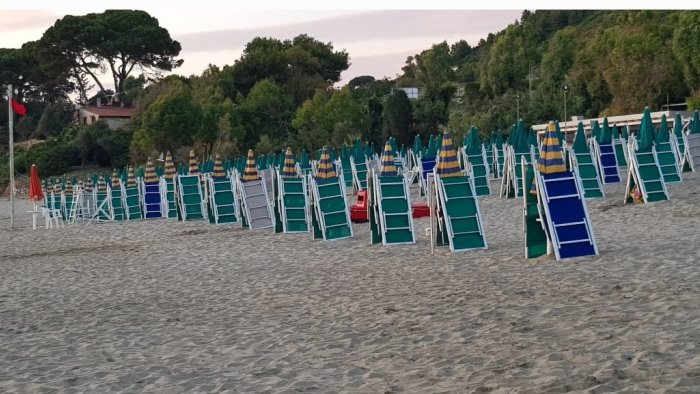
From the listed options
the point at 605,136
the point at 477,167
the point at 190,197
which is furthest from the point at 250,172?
the point at 605,136

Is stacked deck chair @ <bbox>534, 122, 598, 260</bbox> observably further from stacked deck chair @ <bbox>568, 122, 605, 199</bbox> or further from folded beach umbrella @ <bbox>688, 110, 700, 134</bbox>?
folded beach umbrella @ <bbox>688, 110, 700, 134</bbox>

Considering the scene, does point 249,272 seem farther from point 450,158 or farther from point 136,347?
point 136,347

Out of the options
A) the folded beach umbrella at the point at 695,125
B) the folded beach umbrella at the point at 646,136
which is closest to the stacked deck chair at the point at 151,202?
the folded beach umbrella at the point at 646,136

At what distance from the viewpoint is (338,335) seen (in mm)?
7230

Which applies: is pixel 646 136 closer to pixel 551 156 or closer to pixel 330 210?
pixel 330 210

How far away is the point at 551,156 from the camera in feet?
36.0

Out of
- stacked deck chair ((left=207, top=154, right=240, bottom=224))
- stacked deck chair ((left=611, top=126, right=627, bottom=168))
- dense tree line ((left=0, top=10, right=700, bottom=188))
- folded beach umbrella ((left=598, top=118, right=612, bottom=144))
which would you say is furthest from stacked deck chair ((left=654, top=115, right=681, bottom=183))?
dense tree line ((left=0, top=10, right=700, bottom=188))

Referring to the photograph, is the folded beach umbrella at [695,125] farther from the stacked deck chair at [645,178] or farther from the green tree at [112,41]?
the green tree at [112,41]

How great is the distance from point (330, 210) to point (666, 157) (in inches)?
304

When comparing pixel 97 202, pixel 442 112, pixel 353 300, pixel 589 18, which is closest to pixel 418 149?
pixel 97 202

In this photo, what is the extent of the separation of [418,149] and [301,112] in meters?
24.7

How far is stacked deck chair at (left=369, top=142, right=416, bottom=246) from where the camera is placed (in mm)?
13695

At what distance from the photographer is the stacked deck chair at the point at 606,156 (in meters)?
21.2

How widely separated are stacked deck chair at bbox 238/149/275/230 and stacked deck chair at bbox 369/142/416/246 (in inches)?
190
